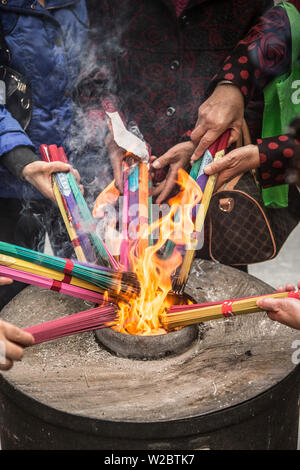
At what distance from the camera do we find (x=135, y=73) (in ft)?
6.91

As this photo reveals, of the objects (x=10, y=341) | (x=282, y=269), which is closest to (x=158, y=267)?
(x=10, y=341)

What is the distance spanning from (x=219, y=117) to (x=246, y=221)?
1.48 feet

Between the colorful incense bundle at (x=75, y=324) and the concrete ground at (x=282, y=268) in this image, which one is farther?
the concrete ground at (x=282, y=268)

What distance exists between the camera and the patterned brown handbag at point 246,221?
6.03 feet

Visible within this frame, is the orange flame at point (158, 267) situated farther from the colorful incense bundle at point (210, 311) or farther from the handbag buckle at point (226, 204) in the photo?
the handbag buckle at point (226, 204)

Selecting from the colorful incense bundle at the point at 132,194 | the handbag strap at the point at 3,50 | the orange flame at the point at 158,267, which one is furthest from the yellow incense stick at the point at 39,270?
the handbag strap at the point at 3,50

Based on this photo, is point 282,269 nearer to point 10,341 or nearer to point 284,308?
point 284,308

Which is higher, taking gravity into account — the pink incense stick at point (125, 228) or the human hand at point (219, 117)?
the human hand at point (219, 117)

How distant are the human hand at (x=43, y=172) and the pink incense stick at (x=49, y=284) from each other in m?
0.46

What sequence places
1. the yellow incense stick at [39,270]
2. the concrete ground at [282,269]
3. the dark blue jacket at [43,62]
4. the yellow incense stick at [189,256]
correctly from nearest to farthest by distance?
the yellow incense stick at [39,270], the yellow incense stick at [189,256], the dark blue jacket at [43,62], the concrete ground at [282,269]

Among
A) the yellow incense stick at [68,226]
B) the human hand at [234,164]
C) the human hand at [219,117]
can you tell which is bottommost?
the yellow incense stick at [68,226]

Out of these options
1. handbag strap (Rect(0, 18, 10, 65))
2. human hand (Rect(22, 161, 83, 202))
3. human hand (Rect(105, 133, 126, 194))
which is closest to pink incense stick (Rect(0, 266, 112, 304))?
human hand (Rect(22, 161, 83, 202))

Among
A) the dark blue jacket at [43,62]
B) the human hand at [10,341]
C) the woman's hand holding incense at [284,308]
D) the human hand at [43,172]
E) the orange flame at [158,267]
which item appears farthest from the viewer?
the dark blue jacket at [43,62]

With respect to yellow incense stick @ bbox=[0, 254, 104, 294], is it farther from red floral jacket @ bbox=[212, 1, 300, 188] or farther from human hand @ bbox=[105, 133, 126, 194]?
red floral jacket @ bbox=[212, 1, 300, 188]
